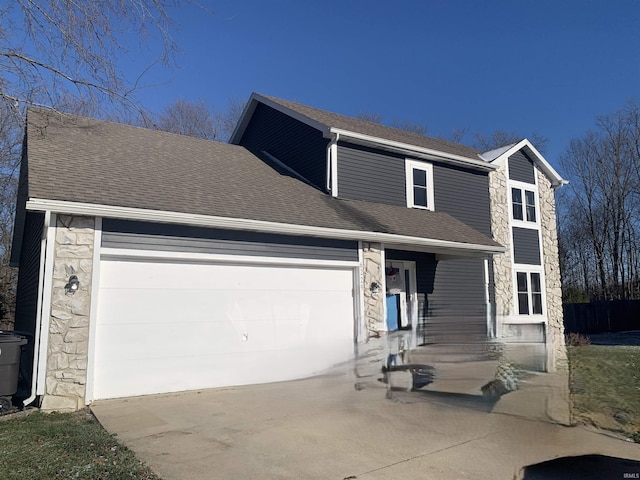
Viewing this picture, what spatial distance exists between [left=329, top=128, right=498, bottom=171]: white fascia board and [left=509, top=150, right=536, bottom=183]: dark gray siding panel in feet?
3.97

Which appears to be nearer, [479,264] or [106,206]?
[106,206]

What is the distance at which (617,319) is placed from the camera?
25.3 m

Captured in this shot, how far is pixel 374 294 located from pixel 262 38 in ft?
17.5

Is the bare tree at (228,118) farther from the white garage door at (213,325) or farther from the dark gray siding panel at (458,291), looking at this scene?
the white garage door at (213,325)

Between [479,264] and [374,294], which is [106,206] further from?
[479,264]

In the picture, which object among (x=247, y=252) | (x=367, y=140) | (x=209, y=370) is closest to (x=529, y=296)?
(x=367, y=140)

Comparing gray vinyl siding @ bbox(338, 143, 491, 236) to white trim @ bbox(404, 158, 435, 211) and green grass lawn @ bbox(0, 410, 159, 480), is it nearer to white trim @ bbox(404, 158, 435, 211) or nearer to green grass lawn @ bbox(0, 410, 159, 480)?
white trim @ bbox(404, 158, 435, 211)

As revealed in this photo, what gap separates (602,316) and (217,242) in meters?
22.8

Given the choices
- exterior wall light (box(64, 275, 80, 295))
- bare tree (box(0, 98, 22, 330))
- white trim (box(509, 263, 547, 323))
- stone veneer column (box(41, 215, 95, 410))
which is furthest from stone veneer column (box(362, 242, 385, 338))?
bare tree (box(0, 98, 22, 330))

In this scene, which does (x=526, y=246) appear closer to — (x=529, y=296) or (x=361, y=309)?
(x=529, y=296)

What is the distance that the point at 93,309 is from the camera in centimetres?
721

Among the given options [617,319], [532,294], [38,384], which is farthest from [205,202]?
[617,319]

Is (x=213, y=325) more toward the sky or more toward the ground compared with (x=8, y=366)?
more toward the sky

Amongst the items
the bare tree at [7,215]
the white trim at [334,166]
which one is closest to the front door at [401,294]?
the white trim at [334,166]
